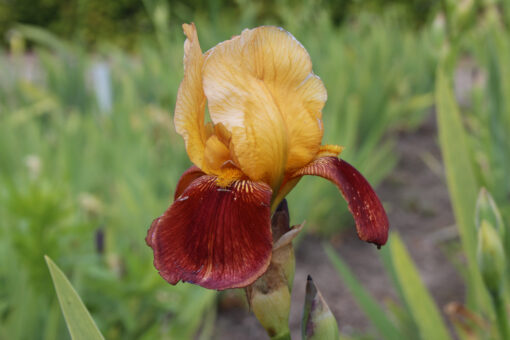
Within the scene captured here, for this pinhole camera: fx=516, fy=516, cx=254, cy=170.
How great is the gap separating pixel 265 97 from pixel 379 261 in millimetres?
1694

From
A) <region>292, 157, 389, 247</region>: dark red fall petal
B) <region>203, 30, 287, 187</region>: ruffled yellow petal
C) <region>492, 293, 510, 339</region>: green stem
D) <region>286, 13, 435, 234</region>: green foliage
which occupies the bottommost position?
<region>286, 13, 435, 234</region>: green foliage

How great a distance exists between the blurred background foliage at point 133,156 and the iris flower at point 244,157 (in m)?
0.56

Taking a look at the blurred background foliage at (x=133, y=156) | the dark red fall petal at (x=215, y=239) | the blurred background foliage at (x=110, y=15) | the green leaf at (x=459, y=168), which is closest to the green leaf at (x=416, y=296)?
the green leaf at (x=459, y=168)

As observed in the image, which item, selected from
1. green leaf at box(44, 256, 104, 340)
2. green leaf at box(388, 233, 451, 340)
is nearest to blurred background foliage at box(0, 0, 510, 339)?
green leaf at box(388, 233, 451, 340)

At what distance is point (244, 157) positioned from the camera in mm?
461

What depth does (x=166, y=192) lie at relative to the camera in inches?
71.3

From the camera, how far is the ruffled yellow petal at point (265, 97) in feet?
1.47

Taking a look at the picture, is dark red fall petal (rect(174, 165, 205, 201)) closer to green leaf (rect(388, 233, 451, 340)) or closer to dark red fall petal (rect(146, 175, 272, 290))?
dark red fall petal (rect(146, 175, 272, 290))

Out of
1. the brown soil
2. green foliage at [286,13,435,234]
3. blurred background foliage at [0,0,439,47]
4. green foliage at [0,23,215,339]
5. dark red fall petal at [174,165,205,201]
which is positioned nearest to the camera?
dark red fall petal at [174,165,205,201]

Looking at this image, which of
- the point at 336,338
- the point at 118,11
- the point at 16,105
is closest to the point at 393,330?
the point at 336,338

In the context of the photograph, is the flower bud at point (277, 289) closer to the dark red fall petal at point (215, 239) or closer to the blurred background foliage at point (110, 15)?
the dark red fall petal at point (215, 239)

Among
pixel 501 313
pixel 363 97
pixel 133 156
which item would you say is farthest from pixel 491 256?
pixel 363 97

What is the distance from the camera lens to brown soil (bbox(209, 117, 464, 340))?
1656mm

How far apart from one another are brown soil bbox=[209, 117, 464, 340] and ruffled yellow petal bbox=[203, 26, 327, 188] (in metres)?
1.21
